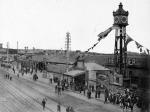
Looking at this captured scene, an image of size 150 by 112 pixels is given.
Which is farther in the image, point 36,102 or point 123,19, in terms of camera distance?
point 123,19

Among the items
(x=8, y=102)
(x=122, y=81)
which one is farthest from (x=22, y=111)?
(x=122, y=81)

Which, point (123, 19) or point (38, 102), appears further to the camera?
point (123, 19)

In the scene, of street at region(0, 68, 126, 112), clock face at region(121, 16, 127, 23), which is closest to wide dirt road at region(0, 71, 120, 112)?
street at region(0, 68, 126, 112)

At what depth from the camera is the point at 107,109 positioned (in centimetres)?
2909

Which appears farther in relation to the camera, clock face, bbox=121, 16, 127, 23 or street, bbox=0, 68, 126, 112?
clock face, bbox=121, 16, 127, 23

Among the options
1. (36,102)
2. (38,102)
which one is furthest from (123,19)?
(36,102)

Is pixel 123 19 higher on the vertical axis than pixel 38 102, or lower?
higher

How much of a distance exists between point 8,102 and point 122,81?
15.0m

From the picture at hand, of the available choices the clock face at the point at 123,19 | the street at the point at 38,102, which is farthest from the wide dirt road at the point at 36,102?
the clock face at the point at 123,19

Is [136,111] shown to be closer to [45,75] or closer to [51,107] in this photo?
[51,107]

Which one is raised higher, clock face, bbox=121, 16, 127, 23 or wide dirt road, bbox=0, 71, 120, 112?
clock face, bbox=121, 16, 127, 23

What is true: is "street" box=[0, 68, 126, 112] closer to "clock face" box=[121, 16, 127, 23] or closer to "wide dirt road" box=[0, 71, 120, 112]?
"wide dirt road" box=[0, 71, 120, 112]

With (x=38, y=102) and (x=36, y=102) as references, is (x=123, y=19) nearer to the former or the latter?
(x=38, y=102)

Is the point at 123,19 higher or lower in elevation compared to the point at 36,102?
higher
